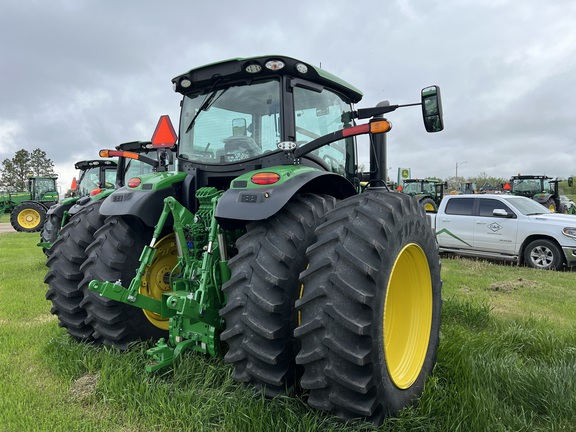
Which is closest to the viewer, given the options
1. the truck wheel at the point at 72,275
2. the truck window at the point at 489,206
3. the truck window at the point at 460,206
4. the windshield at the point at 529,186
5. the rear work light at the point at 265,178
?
the rear work light at the point at 265,178

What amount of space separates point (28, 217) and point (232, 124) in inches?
760

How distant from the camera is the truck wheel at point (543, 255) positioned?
331 inches

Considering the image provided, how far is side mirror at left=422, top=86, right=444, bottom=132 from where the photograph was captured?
3430mm

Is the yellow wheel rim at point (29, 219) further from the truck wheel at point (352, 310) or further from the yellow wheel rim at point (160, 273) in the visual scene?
the truck wheel at point (352, 310)

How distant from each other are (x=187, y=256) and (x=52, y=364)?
1.45 metres

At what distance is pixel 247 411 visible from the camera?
250cm

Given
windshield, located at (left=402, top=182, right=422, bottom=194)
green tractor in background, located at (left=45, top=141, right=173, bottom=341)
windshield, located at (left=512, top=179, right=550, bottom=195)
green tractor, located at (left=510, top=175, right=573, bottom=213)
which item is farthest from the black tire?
windshield, located at (left=512, top=179, right=550, bottom=195)

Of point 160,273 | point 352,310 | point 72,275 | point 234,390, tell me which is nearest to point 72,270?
point 72,275

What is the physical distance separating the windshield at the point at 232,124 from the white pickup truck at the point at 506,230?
6813mm

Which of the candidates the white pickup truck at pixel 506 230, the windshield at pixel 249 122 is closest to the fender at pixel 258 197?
the windshield at pixel 249 122

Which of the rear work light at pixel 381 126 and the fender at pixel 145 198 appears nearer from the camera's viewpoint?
the rear work light at pixel 381 126

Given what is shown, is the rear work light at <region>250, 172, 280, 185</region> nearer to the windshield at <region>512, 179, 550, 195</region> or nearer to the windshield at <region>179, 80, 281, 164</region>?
the windshield at <region>179, 80, 281, 164</region>

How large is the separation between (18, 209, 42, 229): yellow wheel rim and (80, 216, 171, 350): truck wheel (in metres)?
18.5

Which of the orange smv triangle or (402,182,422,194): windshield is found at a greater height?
the orange smv triangle
